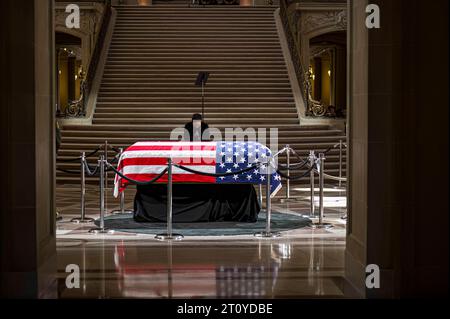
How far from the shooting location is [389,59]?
20.7ft

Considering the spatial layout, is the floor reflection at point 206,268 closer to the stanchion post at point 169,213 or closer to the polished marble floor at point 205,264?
the polished marble floor at point 205,264

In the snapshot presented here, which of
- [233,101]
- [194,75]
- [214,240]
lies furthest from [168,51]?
[214,240]

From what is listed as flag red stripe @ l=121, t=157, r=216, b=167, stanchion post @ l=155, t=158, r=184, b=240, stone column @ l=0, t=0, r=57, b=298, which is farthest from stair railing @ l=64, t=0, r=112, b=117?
stone column @ l=0, t=0, r=57, b=298

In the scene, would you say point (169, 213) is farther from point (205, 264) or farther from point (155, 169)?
point (205, 264)

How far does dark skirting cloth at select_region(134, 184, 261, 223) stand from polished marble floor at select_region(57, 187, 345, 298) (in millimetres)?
865

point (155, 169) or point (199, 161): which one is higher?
point (199, 161)

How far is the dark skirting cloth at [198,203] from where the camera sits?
1109cm

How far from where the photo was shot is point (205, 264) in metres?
8.08

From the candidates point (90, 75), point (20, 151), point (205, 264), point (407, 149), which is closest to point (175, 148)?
point (205, 264)

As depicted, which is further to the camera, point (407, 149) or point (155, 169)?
point (155, 169)

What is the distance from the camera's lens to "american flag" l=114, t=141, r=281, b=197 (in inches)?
422

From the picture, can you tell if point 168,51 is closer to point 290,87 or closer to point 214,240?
point 290,87

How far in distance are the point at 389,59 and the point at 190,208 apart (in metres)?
5.37

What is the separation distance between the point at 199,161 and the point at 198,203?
27.7 inches
